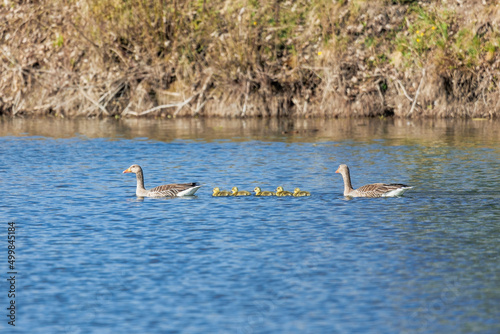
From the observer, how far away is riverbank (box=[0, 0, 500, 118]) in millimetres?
37688

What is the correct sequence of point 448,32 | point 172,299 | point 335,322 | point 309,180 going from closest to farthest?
point 335,322
point 172,299
point 309,180
point 448,32

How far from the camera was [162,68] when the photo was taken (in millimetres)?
42062

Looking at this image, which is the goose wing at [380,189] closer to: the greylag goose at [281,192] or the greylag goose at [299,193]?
the greylag goose at [299,193]

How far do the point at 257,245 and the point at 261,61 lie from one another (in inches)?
Result: 1100

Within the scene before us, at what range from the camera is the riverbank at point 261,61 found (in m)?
37.7

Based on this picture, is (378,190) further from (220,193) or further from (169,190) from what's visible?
(169,190)

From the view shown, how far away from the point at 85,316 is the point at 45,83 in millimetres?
34511

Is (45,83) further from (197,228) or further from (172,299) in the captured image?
(172,299)

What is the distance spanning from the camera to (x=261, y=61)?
134 feet

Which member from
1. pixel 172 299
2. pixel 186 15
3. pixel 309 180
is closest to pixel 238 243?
pixel 172 299

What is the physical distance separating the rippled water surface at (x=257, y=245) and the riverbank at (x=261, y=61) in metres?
11.7

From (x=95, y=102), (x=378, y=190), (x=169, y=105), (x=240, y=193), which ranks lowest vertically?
(x=240, y=193)

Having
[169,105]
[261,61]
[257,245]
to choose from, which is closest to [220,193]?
[257,245]

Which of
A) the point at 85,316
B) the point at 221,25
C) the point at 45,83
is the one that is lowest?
the point at 85,316
